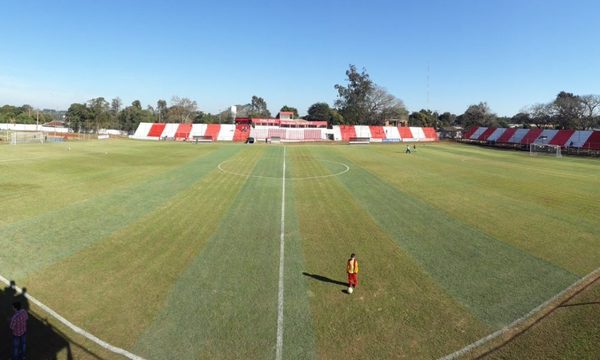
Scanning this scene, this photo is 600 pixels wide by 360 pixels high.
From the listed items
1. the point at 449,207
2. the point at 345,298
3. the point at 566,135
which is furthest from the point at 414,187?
the point at 566,135

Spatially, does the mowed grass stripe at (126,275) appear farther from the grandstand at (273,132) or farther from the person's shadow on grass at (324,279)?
the grandstand at (273,132)

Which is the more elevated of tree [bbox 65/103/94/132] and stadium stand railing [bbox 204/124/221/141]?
tree [bbox 65/103/94/132]

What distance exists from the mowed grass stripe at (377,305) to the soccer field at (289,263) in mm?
53

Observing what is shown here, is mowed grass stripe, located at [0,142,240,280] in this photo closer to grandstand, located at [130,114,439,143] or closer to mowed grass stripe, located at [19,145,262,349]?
mowed grass stripe, located at [19,145,262,349]

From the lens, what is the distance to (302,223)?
19547 millimetres

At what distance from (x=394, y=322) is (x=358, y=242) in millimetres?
6416

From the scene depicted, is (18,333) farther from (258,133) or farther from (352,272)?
(258,133)

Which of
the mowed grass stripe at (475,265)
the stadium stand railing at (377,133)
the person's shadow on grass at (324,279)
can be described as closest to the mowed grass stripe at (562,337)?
the mowed grass stripe at (475,265)

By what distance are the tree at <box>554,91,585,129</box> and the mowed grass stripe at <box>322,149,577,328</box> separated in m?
119

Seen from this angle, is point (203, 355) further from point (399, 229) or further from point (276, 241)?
point (399, 229)

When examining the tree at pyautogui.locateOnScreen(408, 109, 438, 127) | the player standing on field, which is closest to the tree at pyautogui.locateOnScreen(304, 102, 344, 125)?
the tree at pyautogui.locateOnScreen(408, 109, 438, 127)

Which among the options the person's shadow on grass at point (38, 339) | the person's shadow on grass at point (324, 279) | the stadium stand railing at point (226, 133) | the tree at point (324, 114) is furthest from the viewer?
the tree at point (324, 114)

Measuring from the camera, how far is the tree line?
11363cm

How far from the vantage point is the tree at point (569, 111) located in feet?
Answer: 366
